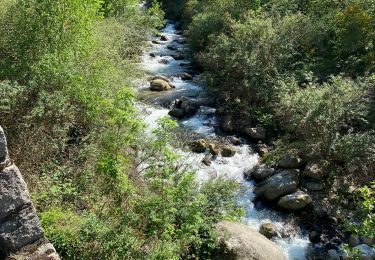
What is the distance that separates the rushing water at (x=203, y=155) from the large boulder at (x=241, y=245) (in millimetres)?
1957

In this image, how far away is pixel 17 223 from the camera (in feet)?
22.3

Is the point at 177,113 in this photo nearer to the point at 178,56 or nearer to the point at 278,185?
the point at 278,185

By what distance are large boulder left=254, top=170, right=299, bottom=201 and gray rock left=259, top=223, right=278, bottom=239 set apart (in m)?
1.11

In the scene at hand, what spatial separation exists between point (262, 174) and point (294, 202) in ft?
5.37

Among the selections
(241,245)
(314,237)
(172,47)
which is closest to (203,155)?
(314,237)

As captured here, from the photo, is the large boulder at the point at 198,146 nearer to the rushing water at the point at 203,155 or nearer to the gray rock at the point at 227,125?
the rushing water at the point at 203,155

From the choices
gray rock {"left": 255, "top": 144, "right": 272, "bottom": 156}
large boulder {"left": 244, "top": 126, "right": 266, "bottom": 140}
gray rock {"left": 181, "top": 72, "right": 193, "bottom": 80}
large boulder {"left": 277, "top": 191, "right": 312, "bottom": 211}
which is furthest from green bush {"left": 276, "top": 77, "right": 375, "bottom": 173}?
gray rock {"left": 181, "top": 72, "right": 193, "bottom": 80}

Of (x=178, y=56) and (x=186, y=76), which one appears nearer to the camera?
(x=186, y=76)

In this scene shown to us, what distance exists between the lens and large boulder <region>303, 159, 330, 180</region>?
40.3 feet

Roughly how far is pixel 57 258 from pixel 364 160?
9.02m

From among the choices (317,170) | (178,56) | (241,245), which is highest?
(241,245)

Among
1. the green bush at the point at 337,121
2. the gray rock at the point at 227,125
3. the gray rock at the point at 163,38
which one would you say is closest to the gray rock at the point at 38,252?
the green bush at the point at 337,121

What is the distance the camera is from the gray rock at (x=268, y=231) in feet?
35.7

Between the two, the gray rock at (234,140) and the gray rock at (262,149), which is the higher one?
the gray rock at (262,149)
